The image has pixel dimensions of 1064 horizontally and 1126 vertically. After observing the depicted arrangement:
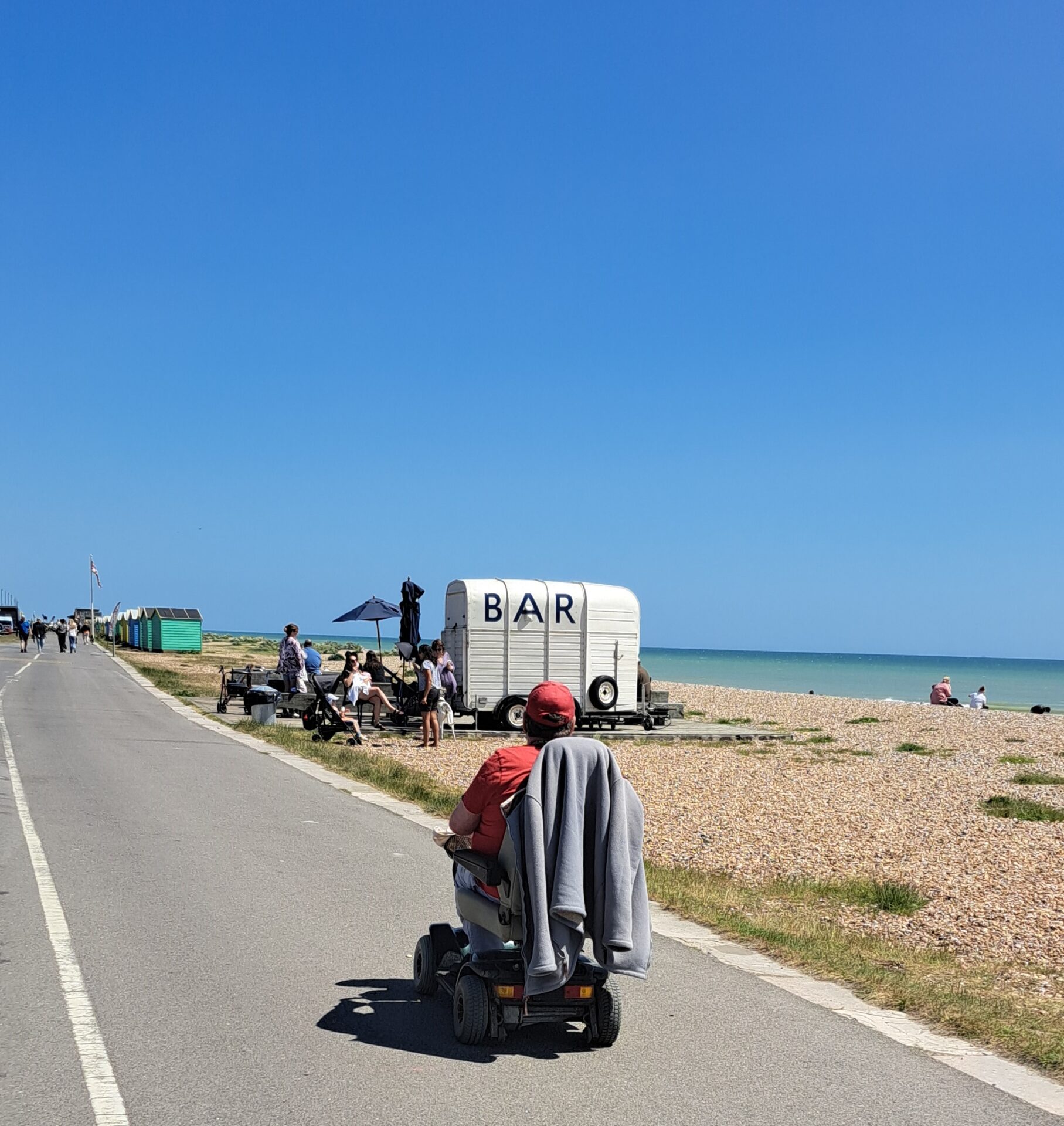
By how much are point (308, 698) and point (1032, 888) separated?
14220mm

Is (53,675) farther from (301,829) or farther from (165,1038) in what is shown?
(165,1038)

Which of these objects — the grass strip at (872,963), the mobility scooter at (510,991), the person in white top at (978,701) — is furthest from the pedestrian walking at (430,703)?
the person in white top at (978,701)

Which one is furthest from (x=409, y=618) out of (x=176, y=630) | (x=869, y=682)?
(x=869, y=682)

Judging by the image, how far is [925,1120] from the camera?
436 cm

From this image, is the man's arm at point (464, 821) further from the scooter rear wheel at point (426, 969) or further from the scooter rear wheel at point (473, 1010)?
the scooter rear wheel at point (426, 969)

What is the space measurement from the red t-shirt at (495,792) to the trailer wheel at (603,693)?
17.8m

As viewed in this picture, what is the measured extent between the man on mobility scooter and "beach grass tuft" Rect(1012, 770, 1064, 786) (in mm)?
13832

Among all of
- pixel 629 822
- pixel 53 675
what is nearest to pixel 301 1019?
pixel 629 822

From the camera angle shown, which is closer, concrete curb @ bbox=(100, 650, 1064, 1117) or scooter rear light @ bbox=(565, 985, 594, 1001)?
concrete curb @ bbox=(100, 650, 1064, 1117)

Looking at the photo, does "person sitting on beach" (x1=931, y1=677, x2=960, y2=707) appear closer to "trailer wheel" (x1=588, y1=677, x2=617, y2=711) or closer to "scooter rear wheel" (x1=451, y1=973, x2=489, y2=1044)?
"trailer wheel" (x1=588, y1=677, x2=617, y2=711)

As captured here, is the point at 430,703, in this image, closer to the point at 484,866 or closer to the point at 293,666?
the point at 293,666

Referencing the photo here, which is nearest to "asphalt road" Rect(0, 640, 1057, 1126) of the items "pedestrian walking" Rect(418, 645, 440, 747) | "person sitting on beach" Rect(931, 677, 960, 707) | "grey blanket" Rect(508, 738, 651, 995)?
"grey blanket" Rect(508, 738, 651, 995)

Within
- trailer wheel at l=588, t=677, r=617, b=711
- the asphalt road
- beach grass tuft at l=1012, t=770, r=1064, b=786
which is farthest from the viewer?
trailer wheel at l=588, t=677, r=617, b=711

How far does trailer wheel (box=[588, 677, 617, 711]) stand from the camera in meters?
22.9
